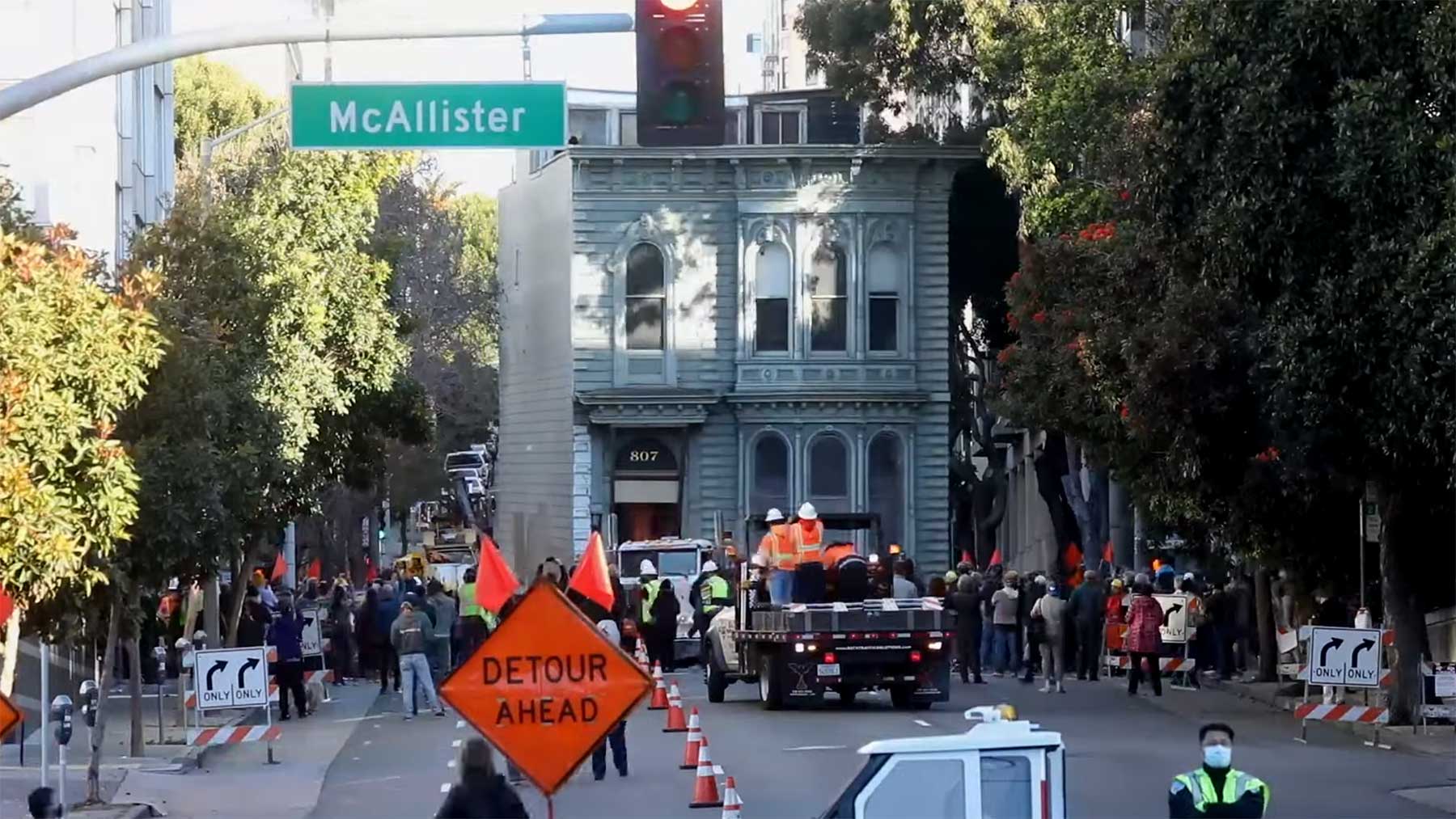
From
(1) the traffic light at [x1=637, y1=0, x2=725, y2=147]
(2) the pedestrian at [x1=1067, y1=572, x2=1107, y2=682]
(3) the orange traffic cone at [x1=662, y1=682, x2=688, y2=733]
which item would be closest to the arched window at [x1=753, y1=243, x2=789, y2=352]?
(2) the pedestrian at [x1=1067, y1=572, x2=1107, y2=682]

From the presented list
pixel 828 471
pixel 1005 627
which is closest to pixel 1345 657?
pixel 1005 627

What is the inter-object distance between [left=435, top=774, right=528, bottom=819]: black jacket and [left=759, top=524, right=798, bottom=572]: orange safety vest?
16.0 m

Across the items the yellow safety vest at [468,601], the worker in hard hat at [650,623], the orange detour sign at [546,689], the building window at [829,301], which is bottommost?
the worker in hard hat at [650,623]

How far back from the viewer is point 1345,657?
2370 centimetres

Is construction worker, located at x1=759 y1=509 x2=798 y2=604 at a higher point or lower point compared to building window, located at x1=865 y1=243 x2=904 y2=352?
lower

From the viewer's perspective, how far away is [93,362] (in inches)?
610

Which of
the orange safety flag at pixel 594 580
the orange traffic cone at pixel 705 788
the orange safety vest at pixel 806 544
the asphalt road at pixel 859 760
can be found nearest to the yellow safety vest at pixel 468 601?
the asphalt road at pixel 859 760

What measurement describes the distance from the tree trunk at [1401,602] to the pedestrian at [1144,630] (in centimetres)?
439

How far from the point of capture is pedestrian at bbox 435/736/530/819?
11.0m

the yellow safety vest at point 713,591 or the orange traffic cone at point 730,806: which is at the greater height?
the yellow safety vest at point 713,591

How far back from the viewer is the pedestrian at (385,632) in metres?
35.2

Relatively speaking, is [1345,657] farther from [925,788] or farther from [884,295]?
[884,295]

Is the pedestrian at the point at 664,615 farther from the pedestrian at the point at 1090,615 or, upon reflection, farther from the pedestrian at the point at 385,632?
the pedestrian at the point at 1090,615

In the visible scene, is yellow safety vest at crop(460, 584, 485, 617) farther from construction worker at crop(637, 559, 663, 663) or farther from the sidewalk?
construction worker at crop(637, 559, 663, 663)
